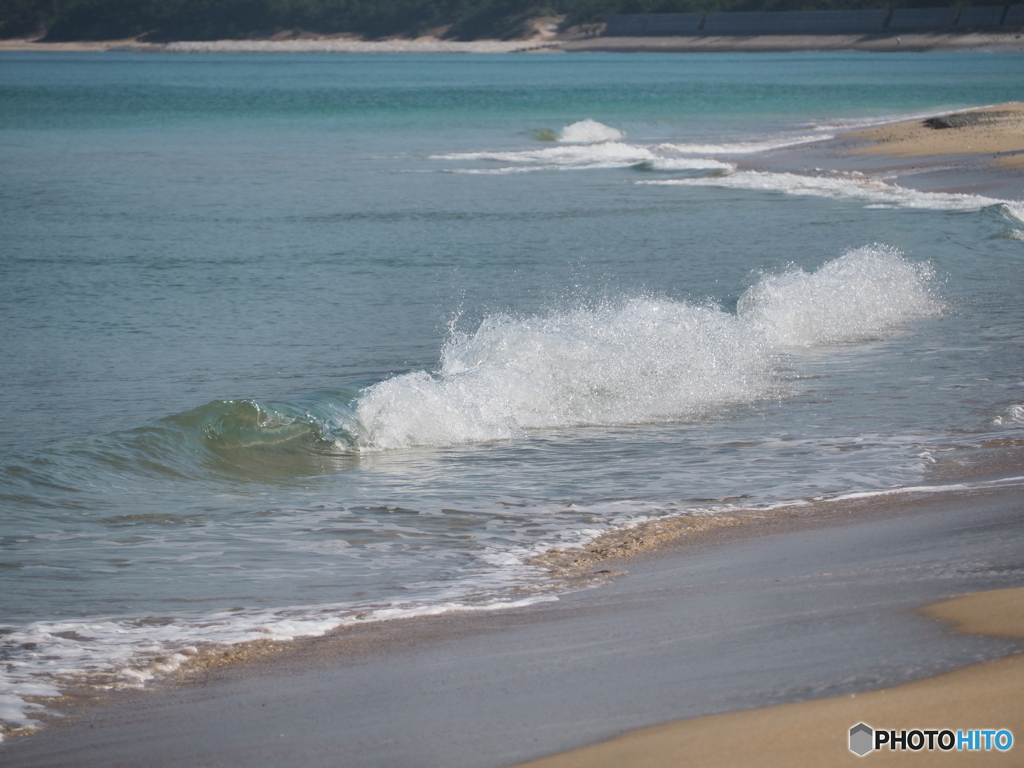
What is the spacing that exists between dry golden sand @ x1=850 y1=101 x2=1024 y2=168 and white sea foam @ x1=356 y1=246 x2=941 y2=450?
16.3 m

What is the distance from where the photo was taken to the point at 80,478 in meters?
7.17

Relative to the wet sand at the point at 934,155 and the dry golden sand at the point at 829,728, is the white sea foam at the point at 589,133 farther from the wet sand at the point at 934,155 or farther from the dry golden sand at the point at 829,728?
the dry golden sand at the point at 829,728

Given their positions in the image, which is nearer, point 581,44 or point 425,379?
point 425,379

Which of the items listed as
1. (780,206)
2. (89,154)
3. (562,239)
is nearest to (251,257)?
(562,239)

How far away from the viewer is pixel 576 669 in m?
3.95

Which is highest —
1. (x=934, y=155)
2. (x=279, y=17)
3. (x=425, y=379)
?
(x=279, y=17)

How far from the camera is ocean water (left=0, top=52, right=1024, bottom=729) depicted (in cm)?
538

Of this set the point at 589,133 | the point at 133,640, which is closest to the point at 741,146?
the point at 589,133

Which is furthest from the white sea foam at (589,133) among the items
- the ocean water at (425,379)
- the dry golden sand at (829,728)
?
the dry golden sand at (829,728)

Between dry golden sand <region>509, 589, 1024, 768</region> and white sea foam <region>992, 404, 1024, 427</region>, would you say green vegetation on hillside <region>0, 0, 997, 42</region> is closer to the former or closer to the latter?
white sea foam <region>992, 404, 1024, 427</region>

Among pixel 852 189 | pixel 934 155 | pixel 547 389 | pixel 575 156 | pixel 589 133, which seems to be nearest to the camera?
pixel 547 389

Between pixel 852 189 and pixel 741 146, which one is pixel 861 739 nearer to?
pixel 852 189

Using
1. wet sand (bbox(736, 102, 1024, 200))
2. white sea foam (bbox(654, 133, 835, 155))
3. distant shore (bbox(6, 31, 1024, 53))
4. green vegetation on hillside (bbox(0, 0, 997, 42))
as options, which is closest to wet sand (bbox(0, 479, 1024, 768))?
wet sand (bbox(736, 102, 1024, 200))

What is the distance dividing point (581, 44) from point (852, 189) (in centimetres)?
12241
